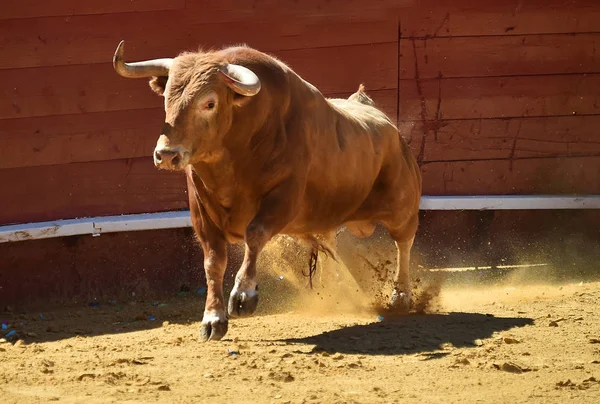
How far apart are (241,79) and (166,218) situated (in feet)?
8.37

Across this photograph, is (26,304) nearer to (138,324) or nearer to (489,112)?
(138,324)

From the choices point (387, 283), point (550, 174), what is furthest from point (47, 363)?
point (550, 174)

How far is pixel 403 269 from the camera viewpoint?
25.6 ft

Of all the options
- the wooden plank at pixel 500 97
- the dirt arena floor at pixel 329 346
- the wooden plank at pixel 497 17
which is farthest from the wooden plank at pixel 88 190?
the wooden plank at pixel 497 17

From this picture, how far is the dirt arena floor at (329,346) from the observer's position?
5.15 m

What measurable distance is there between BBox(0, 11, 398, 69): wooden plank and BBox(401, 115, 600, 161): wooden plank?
0.87 meters

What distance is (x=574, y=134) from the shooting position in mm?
9484

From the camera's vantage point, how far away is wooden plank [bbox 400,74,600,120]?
30.1ft

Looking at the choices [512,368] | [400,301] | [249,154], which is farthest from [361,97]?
[512,368]

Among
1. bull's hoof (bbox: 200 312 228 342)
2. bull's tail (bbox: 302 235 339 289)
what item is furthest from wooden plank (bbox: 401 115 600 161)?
bull's hoof (bbox: 200 312 228 342)

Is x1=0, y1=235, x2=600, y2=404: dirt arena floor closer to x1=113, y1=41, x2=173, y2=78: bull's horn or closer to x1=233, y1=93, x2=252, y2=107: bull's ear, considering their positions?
x1=233, y1=93, x2=252, y2=107: bull's ear

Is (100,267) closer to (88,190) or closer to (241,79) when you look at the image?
(88,190)

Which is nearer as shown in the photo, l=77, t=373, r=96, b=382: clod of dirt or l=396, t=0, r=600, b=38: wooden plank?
l=77, t=373, r=96, b=382: clod of dirt

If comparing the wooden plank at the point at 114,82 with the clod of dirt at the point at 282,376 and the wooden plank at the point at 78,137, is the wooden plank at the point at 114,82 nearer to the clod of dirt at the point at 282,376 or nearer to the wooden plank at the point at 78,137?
the wooden plank at the point at 78,137
